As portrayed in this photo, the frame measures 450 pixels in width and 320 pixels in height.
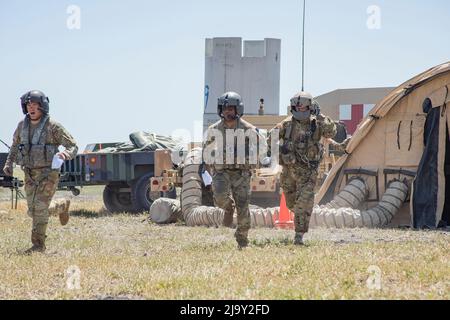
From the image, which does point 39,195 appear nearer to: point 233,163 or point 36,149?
point 36,149

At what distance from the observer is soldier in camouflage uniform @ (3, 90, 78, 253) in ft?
29.7

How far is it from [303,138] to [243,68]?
1522 cm

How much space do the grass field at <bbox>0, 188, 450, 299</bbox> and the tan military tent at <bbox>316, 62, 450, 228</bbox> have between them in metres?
1.16

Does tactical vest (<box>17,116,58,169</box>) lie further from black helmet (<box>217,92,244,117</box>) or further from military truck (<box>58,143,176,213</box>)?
military truck (<box>58,143,176,213</box>)

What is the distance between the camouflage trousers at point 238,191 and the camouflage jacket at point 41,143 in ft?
5.78

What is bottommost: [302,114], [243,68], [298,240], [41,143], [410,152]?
[298,240]

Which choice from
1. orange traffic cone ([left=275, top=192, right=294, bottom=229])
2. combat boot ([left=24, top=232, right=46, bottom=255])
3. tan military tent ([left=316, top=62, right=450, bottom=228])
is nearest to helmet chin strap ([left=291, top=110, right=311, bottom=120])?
orange traffic cone ([left=275, top=192, right=294, bottom=229])

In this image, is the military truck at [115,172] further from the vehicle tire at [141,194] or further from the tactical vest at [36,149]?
the tactical vest at [36,149]

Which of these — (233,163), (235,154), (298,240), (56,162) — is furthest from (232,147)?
(56,162)

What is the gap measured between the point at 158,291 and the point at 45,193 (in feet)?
12.0

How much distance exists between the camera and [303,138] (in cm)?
952

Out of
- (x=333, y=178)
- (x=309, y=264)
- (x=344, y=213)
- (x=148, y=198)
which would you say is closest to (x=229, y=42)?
(x=148, y=198)

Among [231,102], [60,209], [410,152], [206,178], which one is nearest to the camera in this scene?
[231,102]
